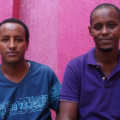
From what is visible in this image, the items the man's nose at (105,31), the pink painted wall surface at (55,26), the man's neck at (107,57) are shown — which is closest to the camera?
the man's nose at (105,31)

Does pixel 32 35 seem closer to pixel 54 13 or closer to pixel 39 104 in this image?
pixel 54 13

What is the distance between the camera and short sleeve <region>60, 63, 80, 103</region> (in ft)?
6.07

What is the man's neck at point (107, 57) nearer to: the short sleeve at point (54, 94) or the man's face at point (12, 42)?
the short sleeve at point (54, 94)

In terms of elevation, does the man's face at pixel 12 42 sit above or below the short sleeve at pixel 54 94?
→ above

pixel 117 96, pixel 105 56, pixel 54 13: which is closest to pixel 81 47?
pixel 54 13

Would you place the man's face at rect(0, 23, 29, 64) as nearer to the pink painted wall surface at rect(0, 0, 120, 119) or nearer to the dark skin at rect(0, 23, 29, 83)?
the dark skin at rect(0, 23, 29, 83)

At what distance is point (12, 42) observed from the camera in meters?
1.83

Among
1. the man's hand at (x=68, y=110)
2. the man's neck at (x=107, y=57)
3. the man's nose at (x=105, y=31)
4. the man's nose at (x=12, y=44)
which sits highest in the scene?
the man's nose at (x=105, y=31)

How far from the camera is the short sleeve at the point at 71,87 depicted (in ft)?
6.07

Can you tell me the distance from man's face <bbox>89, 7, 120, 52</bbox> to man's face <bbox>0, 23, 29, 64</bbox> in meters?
0.72

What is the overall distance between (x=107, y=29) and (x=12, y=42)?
0.90 meters

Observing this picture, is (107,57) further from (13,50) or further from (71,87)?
(13,50)

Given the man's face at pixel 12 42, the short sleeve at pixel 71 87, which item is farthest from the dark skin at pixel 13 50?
the short sleeve at pixel 71 87

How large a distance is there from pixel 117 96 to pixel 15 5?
2.09 m
